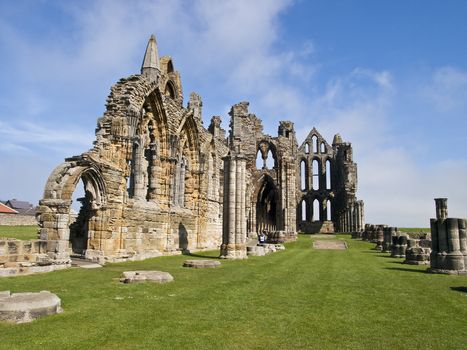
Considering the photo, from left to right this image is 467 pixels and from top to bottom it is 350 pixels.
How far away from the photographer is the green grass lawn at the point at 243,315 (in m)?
4.45

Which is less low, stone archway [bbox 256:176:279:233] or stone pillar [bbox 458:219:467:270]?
stone archway [bbox 256:176:279:233]

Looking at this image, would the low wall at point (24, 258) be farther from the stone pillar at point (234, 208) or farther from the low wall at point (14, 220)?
the low wall at point (14, 220)

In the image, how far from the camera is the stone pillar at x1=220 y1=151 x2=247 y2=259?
17.0 m

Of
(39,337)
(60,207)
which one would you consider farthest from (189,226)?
(39,337)

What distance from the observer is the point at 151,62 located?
64.1 feet

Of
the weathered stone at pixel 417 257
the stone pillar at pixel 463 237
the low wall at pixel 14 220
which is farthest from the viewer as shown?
the low wall at pixel 14 220

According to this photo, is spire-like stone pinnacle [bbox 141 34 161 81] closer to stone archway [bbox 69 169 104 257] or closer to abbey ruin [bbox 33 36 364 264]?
abbey ruin [bbox 33 36 364 264]

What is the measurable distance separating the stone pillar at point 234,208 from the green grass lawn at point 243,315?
24.6ft

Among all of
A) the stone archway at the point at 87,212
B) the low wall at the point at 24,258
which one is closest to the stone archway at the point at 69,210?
the stone archway at the point at 87,212

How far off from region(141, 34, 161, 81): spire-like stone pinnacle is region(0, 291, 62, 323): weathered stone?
15105 mm

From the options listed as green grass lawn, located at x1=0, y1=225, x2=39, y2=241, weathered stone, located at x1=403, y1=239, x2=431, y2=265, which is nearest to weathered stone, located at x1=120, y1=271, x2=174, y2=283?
weathered stone, located at x1=403, y1=239, x2=431, y2=265

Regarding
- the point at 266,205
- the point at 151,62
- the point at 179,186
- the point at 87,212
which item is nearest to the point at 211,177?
the point at 179,186

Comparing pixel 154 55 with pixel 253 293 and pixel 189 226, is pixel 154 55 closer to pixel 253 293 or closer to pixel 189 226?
pixel 189 226

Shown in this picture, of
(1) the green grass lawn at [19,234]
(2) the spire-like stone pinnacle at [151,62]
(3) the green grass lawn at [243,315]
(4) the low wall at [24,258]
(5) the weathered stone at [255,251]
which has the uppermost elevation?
(2) the spire-like stone pinnacle at [151,62]
